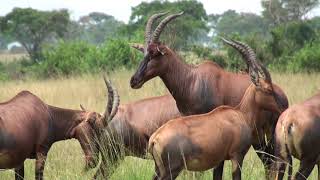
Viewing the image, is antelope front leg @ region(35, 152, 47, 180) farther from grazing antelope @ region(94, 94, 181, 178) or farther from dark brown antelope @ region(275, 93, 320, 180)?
dark brown antelope @ region(275, 93, 320, 180)

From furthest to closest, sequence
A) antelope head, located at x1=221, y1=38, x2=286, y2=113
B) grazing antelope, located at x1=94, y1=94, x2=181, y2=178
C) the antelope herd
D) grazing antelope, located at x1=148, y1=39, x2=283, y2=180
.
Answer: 1. grazing antelope, located at x1=94, y1=94, x2=181, y2=178
2. antelope head, located at x1=221, y1=38, x2=286, y2=113
3. the antelope herd
4. grazing antelope, located at x1=148, y1=39, x2=283, y2=180

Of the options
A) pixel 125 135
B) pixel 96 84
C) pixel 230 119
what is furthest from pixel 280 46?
pixel 230 119

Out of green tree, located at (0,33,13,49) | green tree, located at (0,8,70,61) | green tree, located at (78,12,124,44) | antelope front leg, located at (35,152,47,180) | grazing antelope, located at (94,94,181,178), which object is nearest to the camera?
antelope front leg, located at (35,152,47,180)

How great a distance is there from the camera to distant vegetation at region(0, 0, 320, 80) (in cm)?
1942

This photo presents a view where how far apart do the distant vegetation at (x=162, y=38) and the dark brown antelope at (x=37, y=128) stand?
194 inches

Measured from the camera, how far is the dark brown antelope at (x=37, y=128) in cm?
689

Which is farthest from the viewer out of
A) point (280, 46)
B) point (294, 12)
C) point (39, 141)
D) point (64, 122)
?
point (294, 12)

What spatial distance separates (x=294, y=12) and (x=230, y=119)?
1501 inches

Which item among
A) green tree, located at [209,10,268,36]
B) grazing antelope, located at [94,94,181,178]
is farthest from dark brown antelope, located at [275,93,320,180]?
green tree, located at [209,10,268,36]

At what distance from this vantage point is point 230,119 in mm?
6223

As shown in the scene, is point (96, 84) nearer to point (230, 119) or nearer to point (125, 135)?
point (125, 135)

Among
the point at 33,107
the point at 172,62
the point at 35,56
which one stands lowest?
the point at 35,56

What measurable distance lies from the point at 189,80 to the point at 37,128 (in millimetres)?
1822

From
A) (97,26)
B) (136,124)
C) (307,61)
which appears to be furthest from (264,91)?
(97,26)
